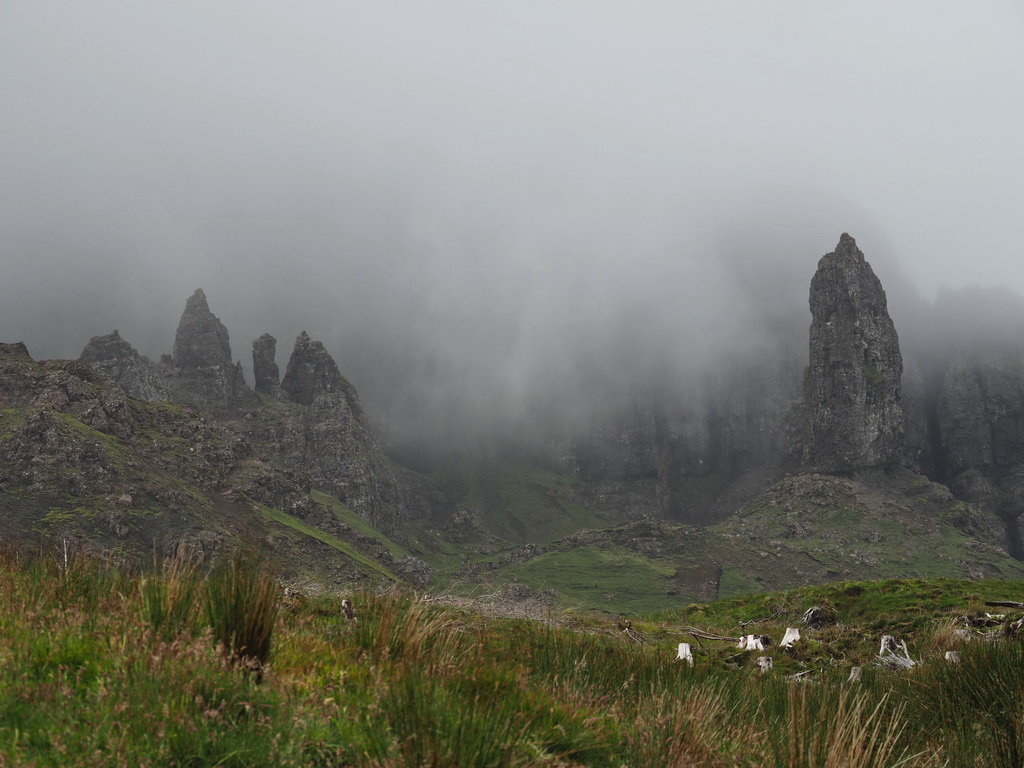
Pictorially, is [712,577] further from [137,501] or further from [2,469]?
[2,469]

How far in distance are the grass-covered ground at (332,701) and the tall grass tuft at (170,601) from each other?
0.02 meters

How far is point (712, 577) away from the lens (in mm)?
184625

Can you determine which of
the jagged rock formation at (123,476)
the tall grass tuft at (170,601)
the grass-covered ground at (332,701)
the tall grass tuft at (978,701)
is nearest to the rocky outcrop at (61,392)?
the jagged rock formation at (123,476)

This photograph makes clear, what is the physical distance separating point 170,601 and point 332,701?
2.20m

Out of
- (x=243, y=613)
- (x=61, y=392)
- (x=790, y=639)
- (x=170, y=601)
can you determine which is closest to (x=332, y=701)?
(x=243, y=613)

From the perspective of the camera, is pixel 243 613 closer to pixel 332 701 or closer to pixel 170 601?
pixel 170 601

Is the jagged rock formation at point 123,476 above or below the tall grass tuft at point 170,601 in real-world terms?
below

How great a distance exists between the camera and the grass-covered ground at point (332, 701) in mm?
3445

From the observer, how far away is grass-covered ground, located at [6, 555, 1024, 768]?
345 centimetres

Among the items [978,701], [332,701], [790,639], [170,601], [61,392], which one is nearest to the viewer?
[332,701]

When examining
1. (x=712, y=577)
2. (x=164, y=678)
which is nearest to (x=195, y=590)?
(x=164, y=678)

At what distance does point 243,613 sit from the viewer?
201 inches

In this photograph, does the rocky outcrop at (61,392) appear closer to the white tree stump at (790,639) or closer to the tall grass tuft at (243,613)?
the white tree stump at (790,639)

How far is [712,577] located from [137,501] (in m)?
156
